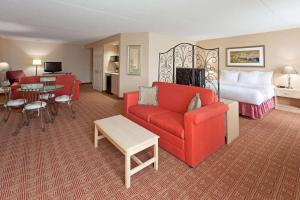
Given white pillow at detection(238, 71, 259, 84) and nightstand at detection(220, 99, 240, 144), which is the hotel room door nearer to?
white pillow at detection(238, 71, 259, 84)

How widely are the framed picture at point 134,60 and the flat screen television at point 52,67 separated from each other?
196 inches

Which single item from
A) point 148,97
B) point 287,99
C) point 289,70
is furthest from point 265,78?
point 148,97

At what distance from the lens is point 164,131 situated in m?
2.58

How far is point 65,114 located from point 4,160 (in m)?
2.23

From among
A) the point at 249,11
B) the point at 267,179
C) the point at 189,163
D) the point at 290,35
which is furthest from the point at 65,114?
the point at 290,35

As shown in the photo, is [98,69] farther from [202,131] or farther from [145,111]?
[202,131]

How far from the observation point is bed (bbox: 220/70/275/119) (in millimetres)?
4133

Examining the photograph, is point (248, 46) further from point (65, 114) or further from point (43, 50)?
point (43, 50)

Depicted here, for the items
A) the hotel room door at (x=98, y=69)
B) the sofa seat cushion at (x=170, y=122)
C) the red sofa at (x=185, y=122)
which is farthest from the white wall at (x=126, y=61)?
the sofa seat cushion at (x=170, y=122)

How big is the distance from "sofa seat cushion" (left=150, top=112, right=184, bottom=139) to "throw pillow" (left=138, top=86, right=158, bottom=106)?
0.61 m

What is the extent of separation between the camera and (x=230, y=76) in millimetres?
5809

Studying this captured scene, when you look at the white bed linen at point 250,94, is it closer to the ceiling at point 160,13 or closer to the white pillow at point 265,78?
the white pillow at point 265,78

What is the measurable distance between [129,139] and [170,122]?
76cm

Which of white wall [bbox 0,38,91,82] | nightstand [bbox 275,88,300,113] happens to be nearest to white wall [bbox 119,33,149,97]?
nightstand [bbox 275,88,300,113]
